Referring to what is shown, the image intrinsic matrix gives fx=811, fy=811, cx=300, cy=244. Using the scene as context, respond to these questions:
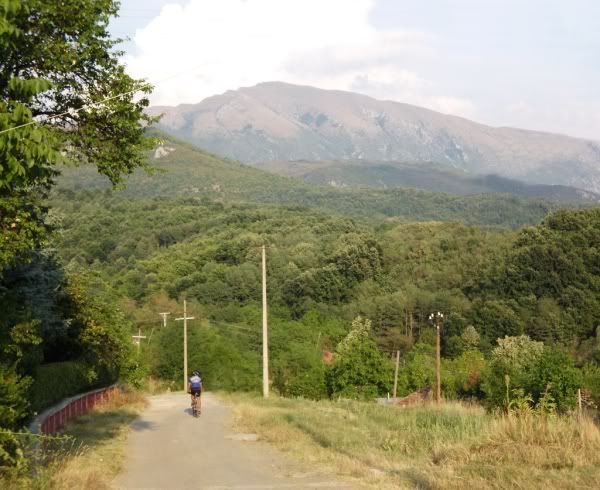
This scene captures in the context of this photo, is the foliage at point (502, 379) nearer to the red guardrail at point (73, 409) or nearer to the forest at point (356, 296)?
the forest at point (356, 296)

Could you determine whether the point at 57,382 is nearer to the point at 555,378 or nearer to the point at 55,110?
the point at 55,110

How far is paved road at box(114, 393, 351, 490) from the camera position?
12992 millimetres

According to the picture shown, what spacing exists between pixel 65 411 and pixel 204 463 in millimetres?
7406

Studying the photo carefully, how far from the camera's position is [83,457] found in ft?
47.2

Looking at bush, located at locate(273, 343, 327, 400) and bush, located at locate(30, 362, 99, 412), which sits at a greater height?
bush, located at locate(30, 362, 99, 412)

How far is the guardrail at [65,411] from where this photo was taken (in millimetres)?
17516

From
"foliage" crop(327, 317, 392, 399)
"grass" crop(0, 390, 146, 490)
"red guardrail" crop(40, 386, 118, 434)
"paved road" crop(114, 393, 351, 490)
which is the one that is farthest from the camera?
"foliage" crop(327, 317, 392, 399)

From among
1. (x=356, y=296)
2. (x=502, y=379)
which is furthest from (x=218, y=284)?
(x=502, y=379)

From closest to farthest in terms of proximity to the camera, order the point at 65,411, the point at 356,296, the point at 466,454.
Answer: the point at 466,454 < the point at 65,411 < the point at 356,296

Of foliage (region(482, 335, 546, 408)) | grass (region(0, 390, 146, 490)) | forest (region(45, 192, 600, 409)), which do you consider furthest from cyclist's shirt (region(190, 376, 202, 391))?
forest (region(45, 192, 600, 409))

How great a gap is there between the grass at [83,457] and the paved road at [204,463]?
0.36m

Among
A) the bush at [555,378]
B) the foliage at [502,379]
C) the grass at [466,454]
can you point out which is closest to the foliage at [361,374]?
the foliage at [502,379]

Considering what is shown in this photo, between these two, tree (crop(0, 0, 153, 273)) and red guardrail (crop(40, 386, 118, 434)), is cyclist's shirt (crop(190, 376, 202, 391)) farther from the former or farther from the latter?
tree (crop(0, 0, 153, 273))

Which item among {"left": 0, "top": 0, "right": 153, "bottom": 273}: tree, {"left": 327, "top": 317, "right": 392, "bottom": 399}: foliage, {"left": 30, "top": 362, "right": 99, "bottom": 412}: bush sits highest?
{"left": 0, "top": 0, "right": 153, "bottom": 273}: tree
